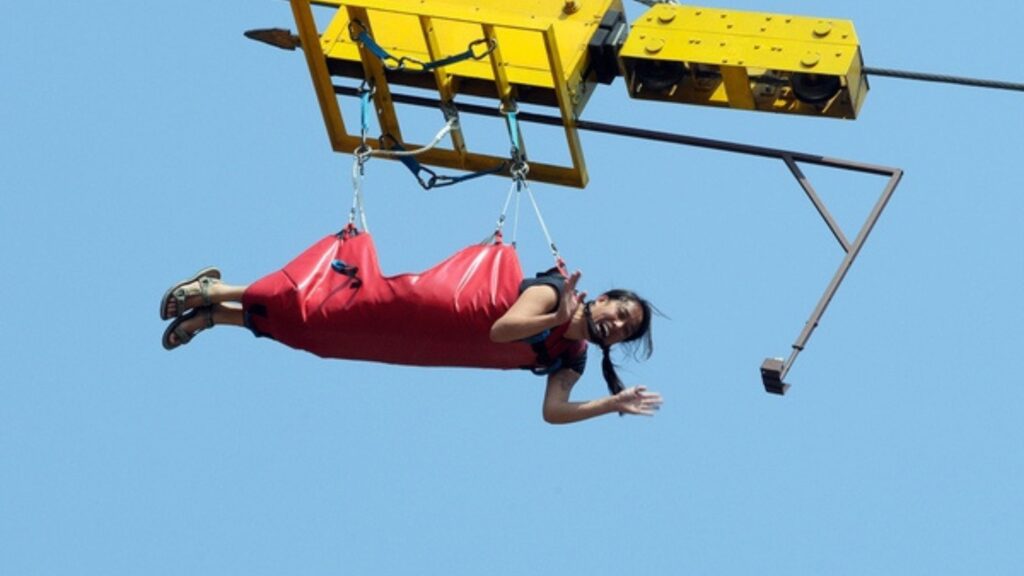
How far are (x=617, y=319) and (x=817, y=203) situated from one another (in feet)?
4.93

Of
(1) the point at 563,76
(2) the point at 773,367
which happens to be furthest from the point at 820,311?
(1) the point at 563,76

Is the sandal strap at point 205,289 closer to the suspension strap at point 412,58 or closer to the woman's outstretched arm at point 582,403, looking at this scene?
the suspension strap at point 412,58

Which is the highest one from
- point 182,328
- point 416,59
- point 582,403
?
point 416,59

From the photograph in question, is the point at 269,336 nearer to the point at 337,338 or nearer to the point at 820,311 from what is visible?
the point at 337,338

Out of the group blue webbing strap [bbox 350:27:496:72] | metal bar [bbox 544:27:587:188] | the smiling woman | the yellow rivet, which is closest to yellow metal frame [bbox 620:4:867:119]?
the yellow rivet

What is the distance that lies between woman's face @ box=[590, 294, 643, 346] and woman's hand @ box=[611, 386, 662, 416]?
0.71m

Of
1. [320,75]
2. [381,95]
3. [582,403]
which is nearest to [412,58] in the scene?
[381,95]

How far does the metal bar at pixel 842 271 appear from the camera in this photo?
2342 centimetres

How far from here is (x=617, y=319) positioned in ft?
76.9

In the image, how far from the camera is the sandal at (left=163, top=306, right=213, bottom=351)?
80.4 feet

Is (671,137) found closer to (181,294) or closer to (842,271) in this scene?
(842,271)

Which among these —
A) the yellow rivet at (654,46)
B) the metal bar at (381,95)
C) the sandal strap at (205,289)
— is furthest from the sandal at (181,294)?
the yellow rivet at (654,46)

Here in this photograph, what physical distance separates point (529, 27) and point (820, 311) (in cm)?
230

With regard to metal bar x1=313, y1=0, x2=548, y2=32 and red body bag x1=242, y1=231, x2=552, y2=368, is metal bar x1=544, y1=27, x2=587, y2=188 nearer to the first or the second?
metal bar x1=313, y1=0, x2=548, y2=32
